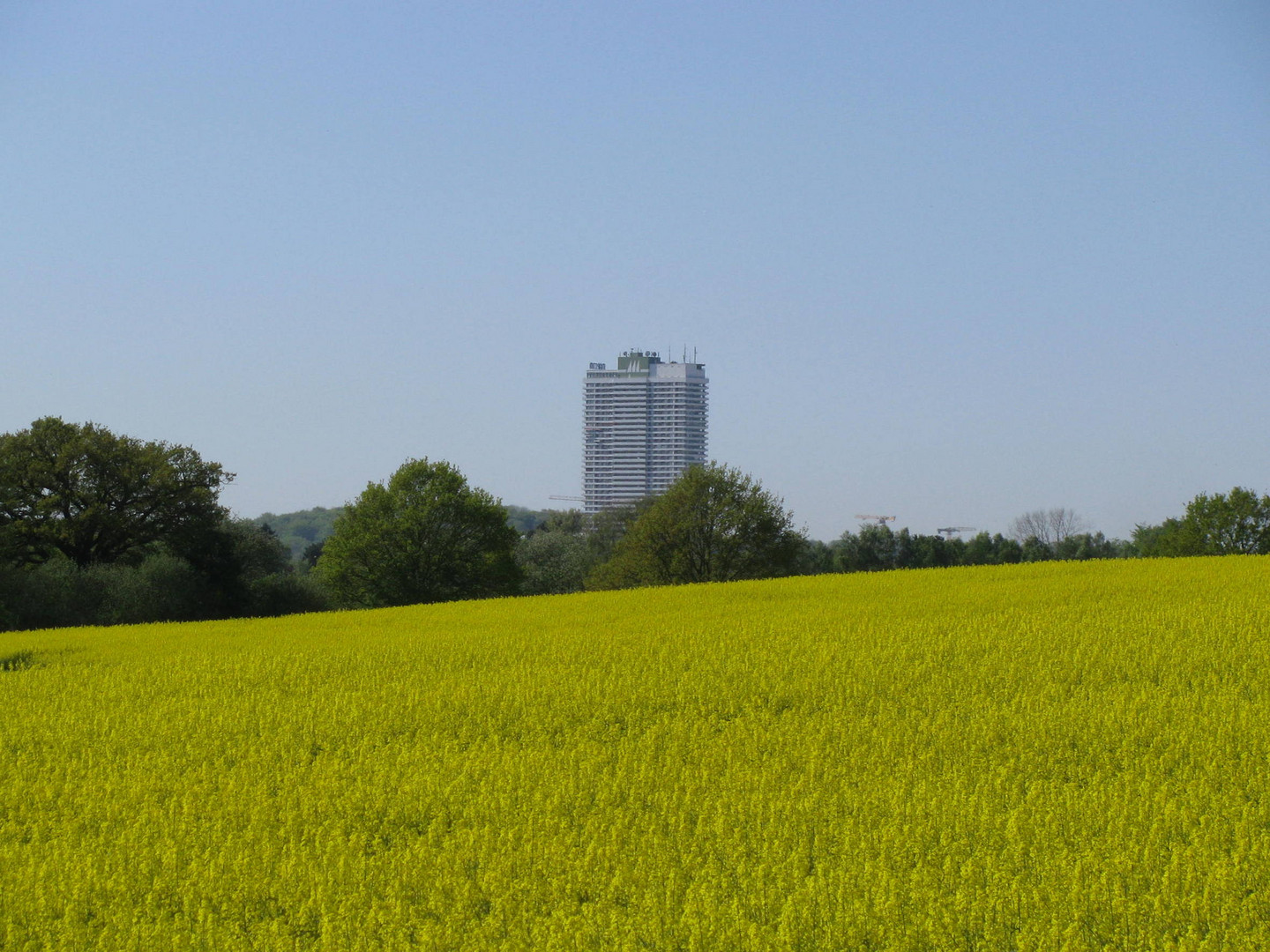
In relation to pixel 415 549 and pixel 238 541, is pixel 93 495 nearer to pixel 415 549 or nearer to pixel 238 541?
pixel 238 541

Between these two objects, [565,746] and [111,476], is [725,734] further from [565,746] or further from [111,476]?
[111,476]

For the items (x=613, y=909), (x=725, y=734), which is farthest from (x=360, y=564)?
(x=613, y=909)

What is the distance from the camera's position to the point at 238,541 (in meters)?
49.1

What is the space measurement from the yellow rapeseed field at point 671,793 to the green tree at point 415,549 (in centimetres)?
2924

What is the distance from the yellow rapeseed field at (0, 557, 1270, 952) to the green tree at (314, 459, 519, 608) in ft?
95.9

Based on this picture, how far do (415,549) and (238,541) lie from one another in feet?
27.5

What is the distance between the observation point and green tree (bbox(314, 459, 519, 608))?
155ft

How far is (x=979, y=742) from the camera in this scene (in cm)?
1038

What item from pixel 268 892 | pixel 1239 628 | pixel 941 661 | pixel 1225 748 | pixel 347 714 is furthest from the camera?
pixel 1239 628

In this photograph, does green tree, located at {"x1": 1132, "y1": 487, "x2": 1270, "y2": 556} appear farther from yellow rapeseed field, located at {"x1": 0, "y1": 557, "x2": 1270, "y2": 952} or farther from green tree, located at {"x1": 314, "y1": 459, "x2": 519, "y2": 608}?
yellow rapeseed field, located at {"x1": 0, "y1": 557, "x2": 1270, "y2": 952}

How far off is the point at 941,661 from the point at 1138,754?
15.6 ft

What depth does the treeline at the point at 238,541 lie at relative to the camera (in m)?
41.2

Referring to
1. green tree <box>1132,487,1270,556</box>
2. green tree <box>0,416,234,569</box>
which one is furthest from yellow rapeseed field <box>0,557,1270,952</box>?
green tree <box>1132,487,1270,556</box>

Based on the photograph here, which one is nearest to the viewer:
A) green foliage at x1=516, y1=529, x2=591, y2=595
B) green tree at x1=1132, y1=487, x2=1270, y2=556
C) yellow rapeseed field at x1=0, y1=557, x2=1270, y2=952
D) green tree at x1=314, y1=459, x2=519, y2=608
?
yellow rapeseed field at x1=0, y1=557, x2=1270, y2=952
